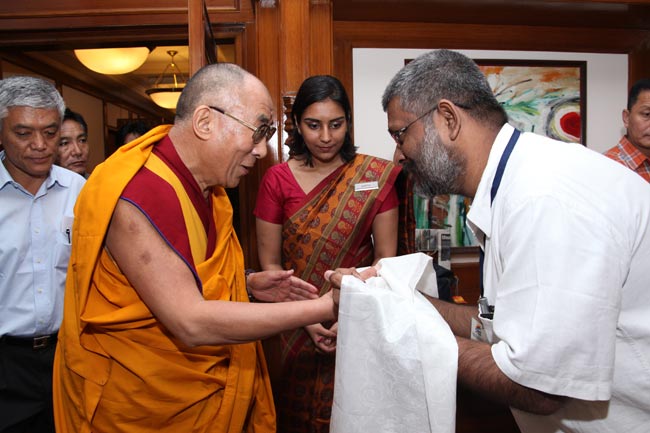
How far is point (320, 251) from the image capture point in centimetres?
232

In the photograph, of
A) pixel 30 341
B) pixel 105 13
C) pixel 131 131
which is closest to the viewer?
pixel 30 341

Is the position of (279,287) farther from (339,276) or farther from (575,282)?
(575,282)

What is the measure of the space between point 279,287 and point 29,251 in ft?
3.63

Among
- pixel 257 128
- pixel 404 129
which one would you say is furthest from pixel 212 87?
pixel 404 129

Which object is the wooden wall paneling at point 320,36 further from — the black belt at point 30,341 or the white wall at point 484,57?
the black belt at point 30,341

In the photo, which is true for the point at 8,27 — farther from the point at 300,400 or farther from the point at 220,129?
the point at 300,400

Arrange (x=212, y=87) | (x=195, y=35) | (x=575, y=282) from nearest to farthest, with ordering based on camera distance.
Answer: (x=575, y=282), (x=212, y=87), (x=195, y=35)

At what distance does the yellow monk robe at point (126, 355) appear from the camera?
1447 mm

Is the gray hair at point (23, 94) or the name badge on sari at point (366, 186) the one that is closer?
the gray hair at point (23, 94)

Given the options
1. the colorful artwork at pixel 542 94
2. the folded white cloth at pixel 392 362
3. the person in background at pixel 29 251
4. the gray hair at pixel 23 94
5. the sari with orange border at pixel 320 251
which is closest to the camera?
the folded white cloth at pixel 392 362

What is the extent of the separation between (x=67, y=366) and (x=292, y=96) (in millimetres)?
1814

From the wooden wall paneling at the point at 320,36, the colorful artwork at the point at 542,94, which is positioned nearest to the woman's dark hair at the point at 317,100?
the wooden wall paneling at the point at 320,36

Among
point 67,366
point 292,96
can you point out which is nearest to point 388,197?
point 292,96

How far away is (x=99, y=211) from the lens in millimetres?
1385
